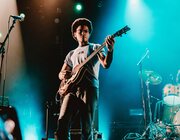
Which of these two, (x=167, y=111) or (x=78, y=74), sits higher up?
(x=78, y=74)

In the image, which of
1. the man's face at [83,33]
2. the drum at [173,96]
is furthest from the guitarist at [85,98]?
the drum at [173,96]

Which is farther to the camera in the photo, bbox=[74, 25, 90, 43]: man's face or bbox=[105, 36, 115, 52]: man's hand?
bbox=[74, 25, 90, 43]: man's face

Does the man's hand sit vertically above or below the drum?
above

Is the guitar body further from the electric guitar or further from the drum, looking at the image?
the drum

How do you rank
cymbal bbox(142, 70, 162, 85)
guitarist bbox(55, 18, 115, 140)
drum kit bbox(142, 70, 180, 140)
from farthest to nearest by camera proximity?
cymbal bbox(142, 70, 162, 85)
drum kit bbox(142, 70, 180, 140)
guitarist bbox(55, 18, 115, 140)

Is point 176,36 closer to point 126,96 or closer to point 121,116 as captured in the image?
point 126,96

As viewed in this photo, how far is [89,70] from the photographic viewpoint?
3652mm

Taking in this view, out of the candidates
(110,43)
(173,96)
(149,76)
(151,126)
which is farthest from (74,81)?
(173,96)

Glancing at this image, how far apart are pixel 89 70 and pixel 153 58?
5.00 metres

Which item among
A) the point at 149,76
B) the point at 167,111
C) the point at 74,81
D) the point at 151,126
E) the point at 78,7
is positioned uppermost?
the point at 78,7

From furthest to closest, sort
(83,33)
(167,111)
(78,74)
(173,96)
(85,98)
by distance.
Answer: (167,111) → (173,96) → (83,33) → (78,74) → (85,98)

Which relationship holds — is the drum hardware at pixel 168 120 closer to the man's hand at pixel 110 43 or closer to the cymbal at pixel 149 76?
the cymbal at pixel 149 76

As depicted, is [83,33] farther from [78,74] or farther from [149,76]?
[149,76]

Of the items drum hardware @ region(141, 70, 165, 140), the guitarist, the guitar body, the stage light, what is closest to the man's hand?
the guitarist
